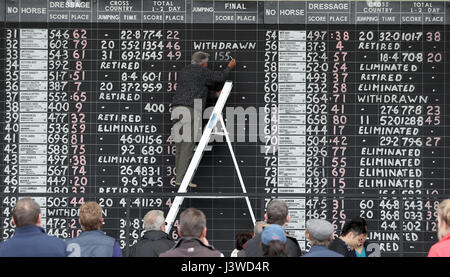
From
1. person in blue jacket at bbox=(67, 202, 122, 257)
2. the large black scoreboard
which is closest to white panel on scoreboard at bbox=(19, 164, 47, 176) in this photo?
the large black scoreboard

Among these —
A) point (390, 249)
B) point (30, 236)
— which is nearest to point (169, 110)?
point (390, 249)

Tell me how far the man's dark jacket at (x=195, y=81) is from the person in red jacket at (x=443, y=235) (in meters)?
5.69

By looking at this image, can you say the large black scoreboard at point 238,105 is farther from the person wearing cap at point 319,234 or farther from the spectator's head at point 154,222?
the person wearing cap at point 319,234

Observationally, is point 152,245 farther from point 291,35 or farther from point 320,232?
point 291,35

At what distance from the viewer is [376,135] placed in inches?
475

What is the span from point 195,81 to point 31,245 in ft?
18.4

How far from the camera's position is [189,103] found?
11891 millimetres

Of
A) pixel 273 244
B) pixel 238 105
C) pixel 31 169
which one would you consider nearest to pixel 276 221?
pixel 273 244

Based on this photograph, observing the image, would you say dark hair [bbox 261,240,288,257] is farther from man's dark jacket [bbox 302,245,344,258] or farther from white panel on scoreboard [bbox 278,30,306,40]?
white panel on scoreboard [bbox 278,30,306,40]

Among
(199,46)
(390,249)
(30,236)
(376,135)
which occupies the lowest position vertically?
(390,249)

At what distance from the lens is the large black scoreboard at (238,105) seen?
12.0m

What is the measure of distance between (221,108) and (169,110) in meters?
0.78
